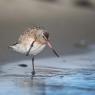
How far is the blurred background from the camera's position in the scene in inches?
502

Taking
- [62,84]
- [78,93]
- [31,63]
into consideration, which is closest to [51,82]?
[62,84]

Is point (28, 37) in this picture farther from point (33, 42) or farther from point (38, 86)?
point (38, 86)

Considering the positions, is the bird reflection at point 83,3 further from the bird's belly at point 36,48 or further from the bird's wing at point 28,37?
the bird's belly at point 36,48

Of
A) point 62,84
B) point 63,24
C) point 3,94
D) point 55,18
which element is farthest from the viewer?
point 55,18

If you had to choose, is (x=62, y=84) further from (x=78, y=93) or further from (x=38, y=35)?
(x=38, y=35)

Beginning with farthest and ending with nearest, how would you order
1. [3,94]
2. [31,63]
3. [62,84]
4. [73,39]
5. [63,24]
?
[63,24]
[73,39]
[31,63]
[62,84]
[3,94]

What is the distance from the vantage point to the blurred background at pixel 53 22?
12.8 m

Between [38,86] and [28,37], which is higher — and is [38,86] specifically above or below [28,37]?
below

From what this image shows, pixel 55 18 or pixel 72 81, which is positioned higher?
pixel 55 18

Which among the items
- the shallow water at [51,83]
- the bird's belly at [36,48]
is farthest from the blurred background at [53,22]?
the shallow water at [51,83]

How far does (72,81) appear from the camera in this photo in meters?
8.80

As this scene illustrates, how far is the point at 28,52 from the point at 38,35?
0.33 meters

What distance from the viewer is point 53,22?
17.9 m

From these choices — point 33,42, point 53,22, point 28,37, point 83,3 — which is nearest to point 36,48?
point 33,42
